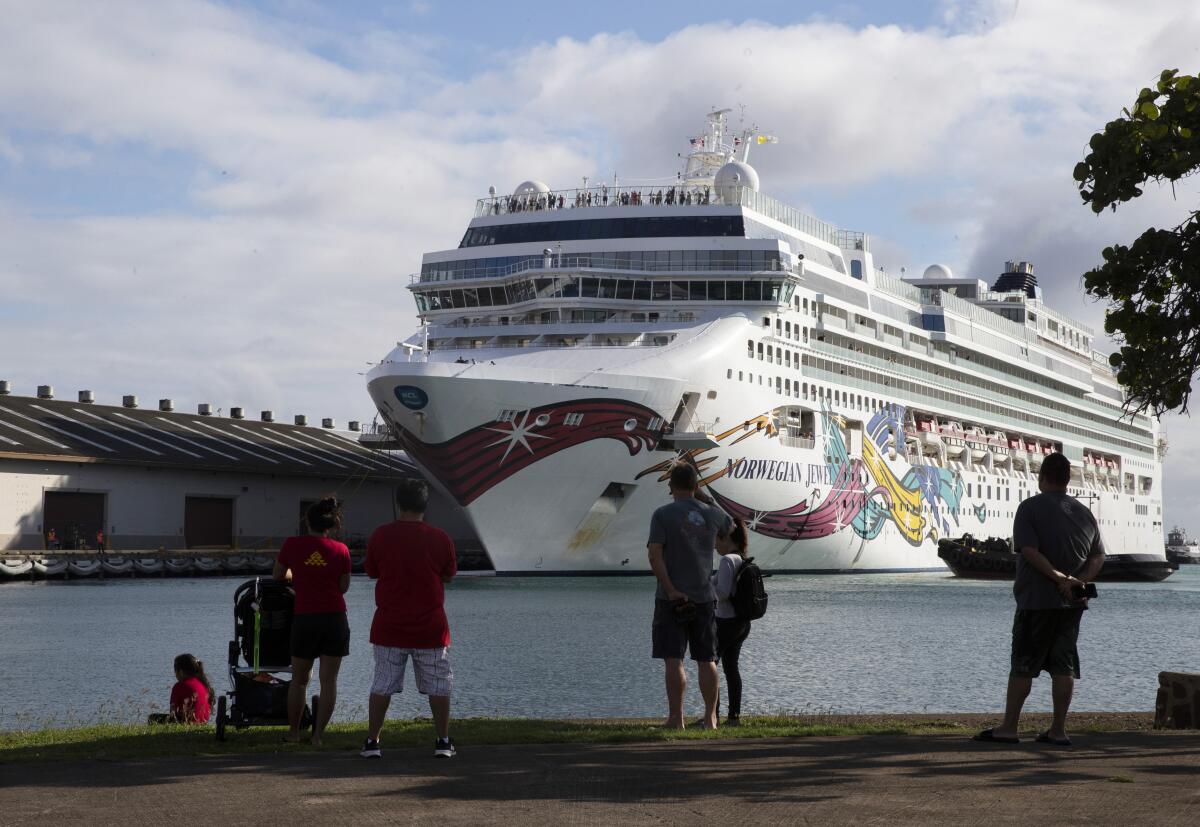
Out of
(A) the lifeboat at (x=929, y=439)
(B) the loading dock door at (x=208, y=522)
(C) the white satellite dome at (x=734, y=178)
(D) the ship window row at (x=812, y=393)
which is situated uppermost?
(C) the white satellite dome at (x=734, y=178)

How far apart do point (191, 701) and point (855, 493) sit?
1658 inches

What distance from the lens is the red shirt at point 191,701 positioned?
36.2 ft

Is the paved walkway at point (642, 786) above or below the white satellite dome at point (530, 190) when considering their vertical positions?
below

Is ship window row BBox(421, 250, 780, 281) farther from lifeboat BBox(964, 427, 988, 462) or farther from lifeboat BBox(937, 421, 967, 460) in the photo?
lifeboat BBox(964, 427, 988, 462)

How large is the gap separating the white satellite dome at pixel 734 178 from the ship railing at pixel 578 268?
4803 millimetres

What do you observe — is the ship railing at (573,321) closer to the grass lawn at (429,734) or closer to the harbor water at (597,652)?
the harbor water at (597,652)

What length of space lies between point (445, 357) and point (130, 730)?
32569 mm

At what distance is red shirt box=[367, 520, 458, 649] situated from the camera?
8.29 meters

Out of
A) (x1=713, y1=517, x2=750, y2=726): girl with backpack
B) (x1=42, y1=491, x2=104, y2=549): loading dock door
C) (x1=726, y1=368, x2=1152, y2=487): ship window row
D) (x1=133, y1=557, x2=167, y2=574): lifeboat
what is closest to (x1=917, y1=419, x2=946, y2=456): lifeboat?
(x1=726, y1=368, x2=1152, y2=487): ship window row

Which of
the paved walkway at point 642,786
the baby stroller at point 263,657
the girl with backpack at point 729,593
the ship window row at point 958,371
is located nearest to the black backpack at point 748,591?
the girl with backpack at point 729,593

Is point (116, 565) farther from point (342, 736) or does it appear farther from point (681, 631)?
point (681, 631)

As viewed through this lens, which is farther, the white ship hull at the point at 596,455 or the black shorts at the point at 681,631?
the white ship hull at the point at 596,455

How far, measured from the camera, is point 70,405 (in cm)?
6644

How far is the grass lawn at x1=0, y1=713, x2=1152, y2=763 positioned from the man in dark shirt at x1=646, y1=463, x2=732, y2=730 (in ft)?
1.72
